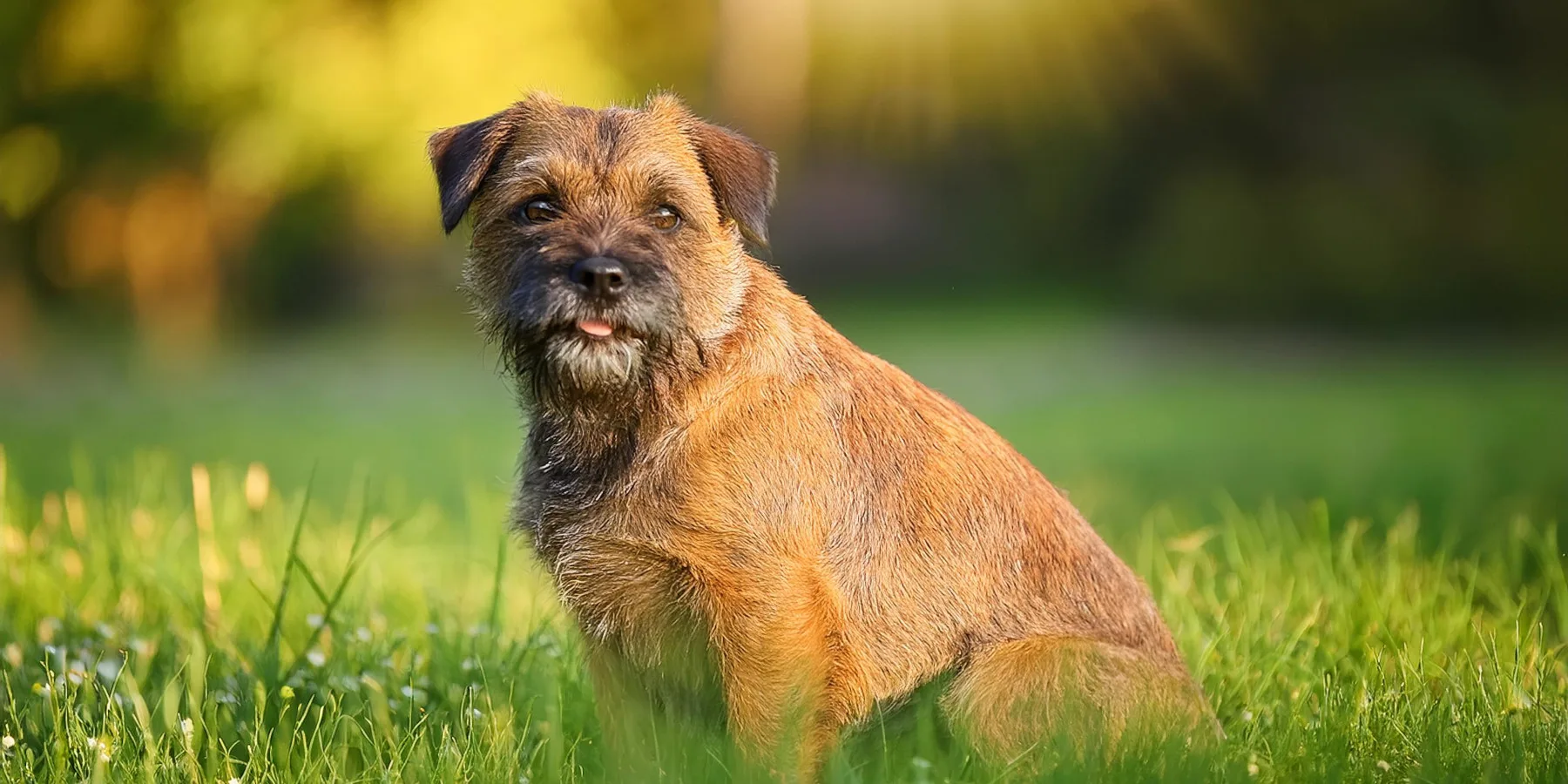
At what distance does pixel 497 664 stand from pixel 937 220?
27.9 m

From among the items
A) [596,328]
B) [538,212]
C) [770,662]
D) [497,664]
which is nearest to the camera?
[770,662]

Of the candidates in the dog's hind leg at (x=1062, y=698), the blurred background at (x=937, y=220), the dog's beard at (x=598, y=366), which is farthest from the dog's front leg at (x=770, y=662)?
the blurred background at (x=937, y=220)

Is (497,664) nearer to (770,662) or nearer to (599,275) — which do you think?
(770,662)

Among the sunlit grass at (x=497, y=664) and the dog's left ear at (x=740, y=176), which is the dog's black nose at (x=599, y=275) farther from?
the sunlit grass at (x=497, y=664)

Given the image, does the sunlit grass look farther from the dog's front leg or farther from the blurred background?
the blurred background

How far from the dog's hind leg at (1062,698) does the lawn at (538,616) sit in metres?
0.10

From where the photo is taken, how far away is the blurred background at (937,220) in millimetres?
14461

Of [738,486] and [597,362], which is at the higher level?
[597,362]

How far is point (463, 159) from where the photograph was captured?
14.5 feet

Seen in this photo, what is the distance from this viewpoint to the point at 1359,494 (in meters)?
8.97

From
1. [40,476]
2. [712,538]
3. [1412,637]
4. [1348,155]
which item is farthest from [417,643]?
[1348,155]

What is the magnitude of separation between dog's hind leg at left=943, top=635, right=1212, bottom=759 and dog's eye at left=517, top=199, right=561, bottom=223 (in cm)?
191

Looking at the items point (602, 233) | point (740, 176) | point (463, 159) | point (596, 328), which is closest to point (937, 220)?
point (740, 176)

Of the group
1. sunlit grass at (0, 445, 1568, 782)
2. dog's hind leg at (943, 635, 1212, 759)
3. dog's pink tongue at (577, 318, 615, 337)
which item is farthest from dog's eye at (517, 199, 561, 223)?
dog's hind leg at (943, 635, 1212, 759)
